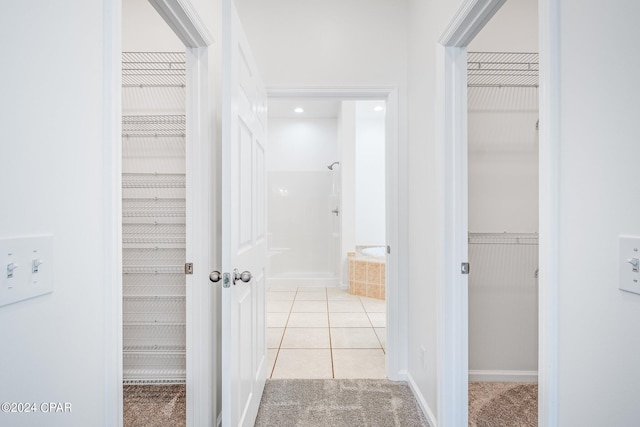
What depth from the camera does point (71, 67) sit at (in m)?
0.77

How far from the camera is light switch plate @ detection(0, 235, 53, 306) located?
0.61m

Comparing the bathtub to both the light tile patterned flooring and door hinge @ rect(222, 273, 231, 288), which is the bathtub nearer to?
the light tile patterned flooring

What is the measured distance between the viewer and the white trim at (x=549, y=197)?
0.87 meters

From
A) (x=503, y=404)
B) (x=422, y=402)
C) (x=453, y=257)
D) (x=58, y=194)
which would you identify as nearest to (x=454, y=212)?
(x=453, y=257)

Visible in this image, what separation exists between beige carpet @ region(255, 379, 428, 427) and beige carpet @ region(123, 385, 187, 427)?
19.1 inches

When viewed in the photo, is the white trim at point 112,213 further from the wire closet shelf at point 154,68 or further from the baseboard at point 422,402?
the baseboard at point 422,402

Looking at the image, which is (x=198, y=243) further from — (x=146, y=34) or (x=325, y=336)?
(x=325, y=336)

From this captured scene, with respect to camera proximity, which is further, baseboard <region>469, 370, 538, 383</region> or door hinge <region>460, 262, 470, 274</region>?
baseboard <region>469, 370, 538, 383</region>

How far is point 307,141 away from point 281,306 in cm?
269

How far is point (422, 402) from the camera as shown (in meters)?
1.92

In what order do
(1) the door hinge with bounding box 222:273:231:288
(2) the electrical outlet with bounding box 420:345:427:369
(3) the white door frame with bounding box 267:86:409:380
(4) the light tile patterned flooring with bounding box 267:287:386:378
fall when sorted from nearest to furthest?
(1) the door hinge with bounding box 222:273:231:288, (2) the electrical outlet with bounding box 420:345:427:369, (3) the white door frame with bounding box 267:86:409:380, (4) the light tile patterned flooring with bounding box 267:287:386:378

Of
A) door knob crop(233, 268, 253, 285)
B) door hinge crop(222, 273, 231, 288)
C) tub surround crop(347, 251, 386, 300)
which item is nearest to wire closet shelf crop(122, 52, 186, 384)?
door knob crop(233, 268, 253, 285)

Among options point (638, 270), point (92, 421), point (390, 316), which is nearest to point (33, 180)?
point (92, 421)

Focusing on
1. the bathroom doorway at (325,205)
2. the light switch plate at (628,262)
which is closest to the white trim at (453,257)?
the light switch plate at (628,262)
